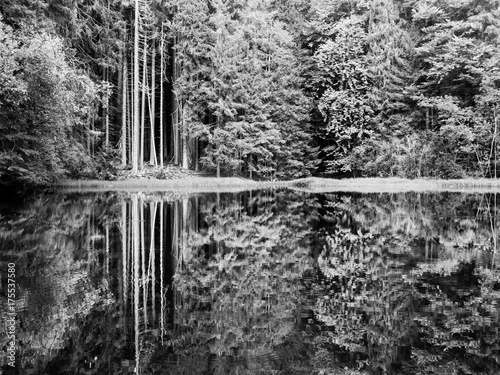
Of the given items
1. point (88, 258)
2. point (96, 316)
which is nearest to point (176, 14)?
point (88, 258)

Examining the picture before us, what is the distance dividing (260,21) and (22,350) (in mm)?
36600

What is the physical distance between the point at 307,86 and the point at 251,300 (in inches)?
1434

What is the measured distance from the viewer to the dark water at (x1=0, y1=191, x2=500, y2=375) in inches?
159

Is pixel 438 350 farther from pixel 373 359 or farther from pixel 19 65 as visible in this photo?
pixel 19 65

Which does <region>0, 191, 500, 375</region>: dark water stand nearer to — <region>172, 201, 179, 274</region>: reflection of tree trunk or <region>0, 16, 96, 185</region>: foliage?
<region>172, 201, 179, 274</region>: reflection of tree trunk

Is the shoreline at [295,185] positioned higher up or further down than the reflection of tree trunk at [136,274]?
higher up

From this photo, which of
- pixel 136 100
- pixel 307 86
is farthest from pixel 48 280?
pixel 307 86

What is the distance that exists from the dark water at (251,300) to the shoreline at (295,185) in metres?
14.8

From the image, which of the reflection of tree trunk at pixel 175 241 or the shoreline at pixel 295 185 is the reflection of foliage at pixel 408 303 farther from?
the shoreline at pixel 295 185

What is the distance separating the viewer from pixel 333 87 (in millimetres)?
39031

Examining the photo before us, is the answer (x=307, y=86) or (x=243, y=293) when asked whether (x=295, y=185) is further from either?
(x=243, y=293)

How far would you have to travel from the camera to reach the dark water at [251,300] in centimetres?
404

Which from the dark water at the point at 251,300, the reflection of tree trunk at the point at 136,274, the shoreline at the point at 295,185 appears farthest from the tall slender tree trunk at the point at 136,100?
the dark water at the point at 251,300

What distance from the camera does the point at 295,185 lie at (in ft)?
117
